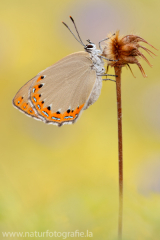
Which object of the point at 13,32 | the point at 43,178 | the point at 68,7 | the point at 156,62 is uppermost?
the point at 68,7

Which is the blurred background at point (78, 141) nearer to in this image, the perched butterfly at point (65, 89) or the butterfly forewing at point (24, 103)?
the perched butterfly at point (65, 89)

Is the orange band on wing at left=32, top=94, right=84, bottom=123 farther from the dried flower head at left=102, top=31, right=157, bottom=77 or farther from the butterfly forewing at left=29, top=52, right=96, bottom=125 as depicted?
the dried flower head at left=102, top=31, right=157, bottom=77

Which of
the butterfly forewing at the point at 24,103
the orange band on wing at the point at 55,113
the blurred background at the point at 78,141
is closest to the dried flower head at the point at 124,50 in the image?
the blurred background at the point at 78,141

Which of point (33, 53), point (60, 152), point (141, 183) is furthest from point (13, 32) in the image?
point (141, 183)

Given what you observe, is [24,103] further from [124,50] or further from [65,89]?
[124,50]

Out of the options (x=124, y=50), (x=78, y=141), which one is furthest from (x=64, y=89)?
(x=78, y=141)

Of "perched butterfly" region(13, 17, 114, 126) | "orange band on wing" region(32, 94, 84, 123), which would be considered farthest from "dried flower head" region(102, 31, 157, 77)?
"orange band on wing" region(32, 94, 84, 123)

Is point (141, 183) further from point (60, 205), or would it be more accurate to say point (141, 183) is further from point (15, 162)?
point (15, 162)
